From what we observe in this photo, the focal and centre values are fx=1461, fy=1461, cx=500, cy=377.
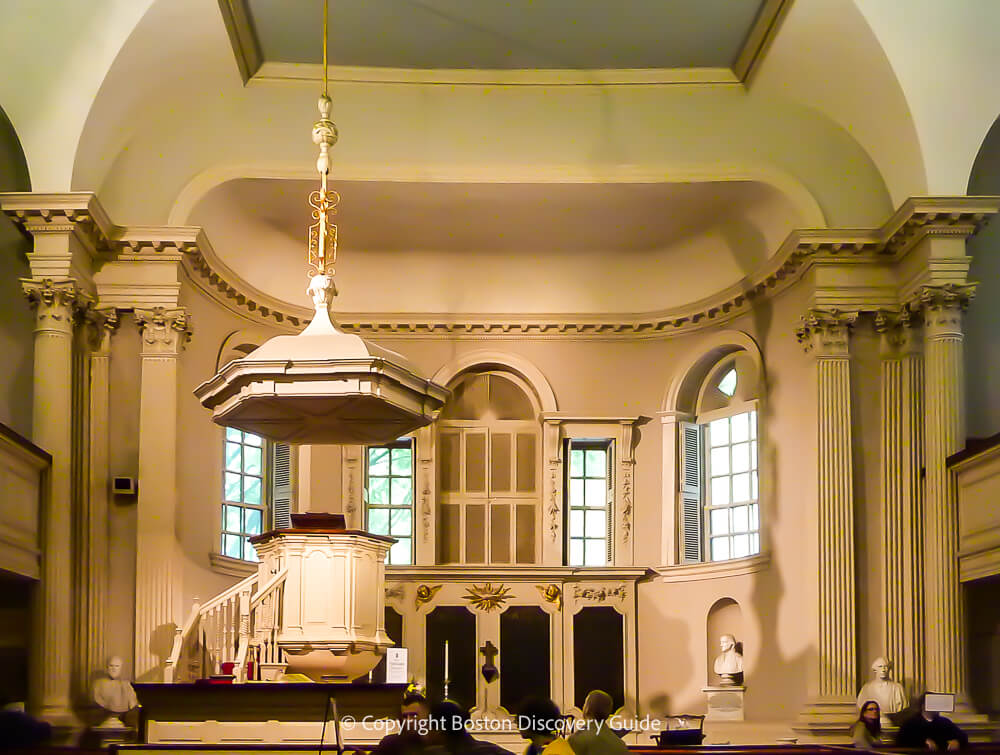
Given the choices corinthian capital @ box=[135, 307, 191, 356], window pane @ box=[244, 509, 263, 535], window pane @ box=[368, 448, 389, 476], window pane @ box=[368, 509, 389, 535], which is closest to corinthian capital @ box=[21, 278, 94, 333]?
corinthian capital @ box=[135, 307, 191, 356]

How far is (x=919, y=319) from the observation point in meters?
13.3

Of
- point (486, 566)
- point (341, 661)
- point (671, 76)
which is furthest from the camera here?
point (486, 566)

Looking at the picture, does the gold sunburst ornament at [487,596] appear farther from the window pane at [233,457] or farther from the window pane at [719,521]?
the window pane at [233,457]

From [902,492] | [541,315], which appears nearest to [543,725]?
[902,492]

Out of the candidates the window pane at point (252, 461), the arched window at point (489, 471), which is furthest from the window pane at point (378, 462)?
the window pane at point (252, 461)

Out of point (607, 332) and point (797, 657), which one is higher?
point (607, 332)

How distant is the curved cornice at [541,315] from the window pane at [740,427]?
1.05 m

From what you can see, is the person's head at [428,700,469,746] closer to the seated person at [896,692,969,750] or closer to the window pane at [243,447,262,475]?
the seated person at [896,692,969,750]

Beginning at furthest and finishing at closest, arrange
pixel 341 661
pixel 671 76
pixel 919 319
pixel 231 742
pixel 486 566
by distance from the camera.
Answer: pixel 486 566 → pixel 671 76 → pixel 919 319 → pixel 341 661 → pixel 231 742

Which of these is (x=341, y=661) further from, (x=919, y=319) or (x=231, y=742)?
(x=919, y=319)

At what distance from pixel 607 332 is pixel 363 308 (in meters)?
2.76

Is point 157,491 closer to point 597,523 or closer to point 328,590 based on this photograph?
point 328,590

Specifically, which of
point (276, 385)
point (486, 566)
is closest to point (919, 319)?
point (486, 566)

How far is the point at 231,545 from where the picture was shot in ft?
49.3
